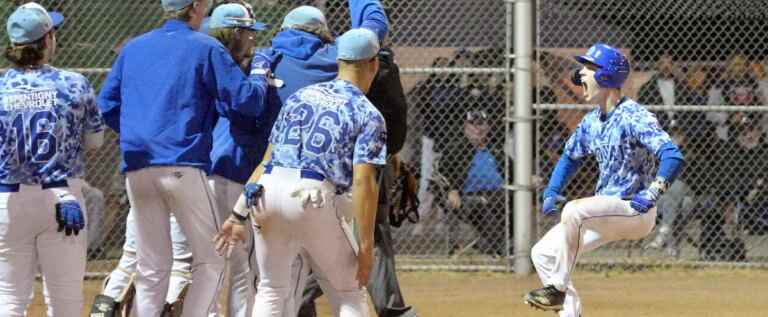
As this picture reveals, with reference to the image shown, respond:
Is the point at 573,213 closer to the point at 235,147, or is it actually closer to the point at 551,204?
the point at 551,204

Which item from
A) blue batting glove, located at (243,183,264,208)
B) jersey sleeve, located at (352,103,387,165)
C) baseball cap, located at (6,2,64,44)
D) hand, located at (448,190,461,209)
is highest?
baseball cap, located at (6,2,64,44)

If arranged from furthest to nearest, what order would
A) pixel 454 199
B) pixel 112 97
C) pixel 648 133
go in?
pixel 454 199
pixel 648 133
pixel 112 97

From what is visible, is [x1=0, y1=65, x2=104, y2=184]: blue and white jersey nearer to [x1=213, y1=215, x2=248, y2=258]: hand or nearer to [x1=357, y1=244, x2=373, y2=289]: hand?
[x1=213, y1=215, x2=248, y2=258]: hand

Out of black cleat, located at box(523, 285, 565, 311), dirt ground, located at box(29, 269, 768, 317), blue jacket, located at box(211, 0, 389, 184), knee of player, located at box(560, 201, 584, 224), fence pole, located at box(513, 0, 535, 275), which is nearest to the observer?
blue jacket, located at box(211, 0, 389, 184)

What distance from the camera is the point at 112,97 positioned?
6652 millimetres

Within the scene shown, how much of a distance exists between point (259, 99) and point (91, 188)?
5.30m

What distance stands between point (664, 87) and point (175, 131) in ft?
21.0

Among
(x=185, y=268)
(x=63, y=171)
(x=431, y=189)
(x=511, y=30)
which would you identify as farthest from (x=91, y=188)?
(x=63, y=171)

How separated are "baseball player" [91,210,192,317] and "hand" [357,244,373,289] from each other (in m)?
1.44

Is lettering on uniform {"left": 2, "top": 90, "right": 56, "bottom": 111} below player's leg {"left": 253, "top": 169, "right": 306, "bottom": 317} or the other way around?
the other way around

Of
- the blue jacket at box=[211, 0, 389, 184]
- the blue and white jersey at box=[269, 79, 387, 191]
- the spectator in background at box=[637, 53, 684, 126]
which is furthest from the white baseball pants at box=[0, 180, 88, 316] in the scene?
the spectator in background at box=[637, 53, 684, 126]

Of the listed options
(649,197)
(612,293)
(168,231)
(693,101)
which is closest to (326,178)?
(168,231)

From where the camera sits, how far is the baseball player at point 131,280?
6.93m

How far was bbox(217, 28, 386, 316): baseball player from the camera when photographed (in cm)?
564
